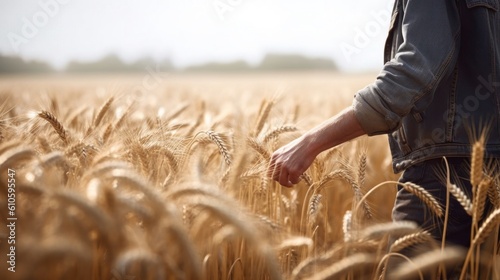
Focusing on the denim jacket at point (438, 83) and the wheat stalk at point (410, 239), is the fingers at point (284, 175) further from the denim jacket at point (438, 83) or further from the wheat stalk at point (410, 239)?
the wheat stalk at point (410, 239)

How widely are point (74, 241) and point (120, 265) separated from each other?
0.13 meters

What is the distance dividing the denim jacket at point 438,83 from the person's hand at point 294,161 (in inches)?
9.2

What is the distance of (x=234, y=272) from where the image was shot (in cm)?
206

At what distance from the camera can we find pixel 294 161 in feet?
6.40

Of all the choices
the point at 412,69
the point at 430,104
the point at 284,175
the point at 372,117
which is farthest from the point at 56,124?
the point at 430,104

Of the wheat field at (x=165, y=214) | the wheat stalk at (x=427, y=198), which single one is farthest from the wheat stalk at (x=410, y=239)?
the wheat stalk at (x=427, y=198)

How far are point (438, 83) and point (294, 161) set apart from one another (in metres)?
0.62

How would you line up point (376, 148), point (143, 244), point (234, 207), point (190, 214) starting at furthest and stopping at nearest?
point (376, 148), point (190, 214), point (234, 207), point (143, 244)

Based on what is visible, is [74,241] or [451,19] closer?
[74,241]

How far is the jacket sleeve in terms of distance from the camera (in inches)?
71.8

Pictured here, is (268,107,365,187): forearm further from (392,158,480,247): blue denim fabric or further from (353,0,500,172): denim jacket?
(392,158,480,247): blue denim fabric

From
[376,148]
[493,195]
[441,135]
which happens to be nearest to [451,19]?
[441,135]

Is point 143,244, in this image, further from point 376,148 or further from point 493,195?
point 376,148

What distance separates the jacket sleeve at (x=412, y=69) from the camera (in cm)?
182
